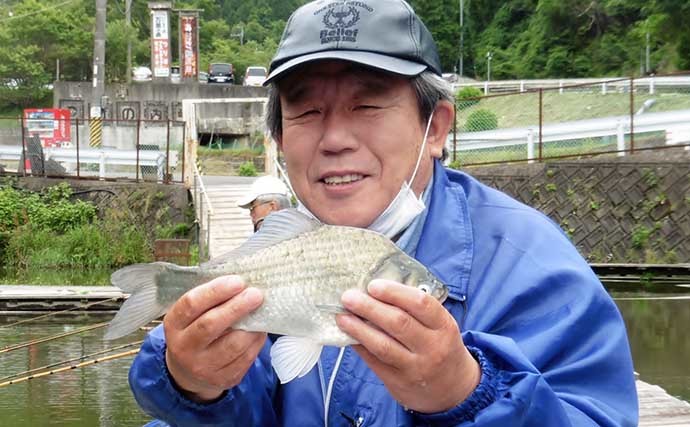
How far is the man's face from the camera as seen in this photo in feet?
7.25

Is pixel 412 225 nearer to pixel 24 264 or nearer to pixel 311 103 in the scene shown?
pixel 311 103

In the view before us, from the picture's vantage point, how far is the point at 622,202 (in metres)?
18.5

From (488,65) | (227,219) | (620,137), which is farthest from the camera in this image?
(488,65)

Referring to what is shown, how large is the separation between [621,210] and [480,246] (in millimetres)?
17108

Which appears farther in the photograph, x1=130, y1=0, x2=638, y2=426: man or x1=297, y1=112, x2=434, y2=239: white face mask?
x1=297, y1=112, x2=434, y2=239: white face mask

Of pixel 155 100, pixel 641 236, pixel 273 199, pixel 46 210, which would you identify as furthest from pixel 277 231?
pixel 155 100

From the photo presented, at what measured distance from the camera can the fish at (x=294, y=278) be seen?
6.09ft

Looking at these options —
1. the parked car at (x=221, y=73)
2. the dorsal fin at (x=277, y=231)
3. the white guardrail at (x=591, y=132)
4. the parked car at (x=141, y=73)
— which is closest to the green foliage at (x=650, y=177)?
the white guardrail at (x=591, y=132)

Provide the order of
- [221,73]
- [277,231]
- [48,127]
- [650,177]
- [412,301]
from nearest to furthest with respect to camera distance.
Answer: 1. [412,301]
2. [277,231]
3. [650,177]
4. [48,127]
5. [221,73]

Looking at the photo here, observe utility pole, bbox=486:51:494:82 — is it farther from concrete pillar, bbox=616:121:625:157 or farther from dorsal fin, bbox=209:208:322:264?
dorsal fin, bbox=209:208:322:264

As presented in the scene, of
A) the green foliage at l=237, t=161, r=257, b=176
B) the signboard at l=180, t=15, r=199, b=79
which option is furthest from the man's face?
the signboard at l=180, t=15, r=199, b=79

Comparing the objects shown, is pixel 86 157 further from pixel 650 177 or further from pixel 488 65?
pixel 488 65

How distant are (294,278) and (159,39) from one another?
125 feet

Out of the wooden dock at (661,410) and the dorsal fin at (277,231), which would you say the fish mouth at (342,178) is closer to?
the dorsal fin at (277,231)
